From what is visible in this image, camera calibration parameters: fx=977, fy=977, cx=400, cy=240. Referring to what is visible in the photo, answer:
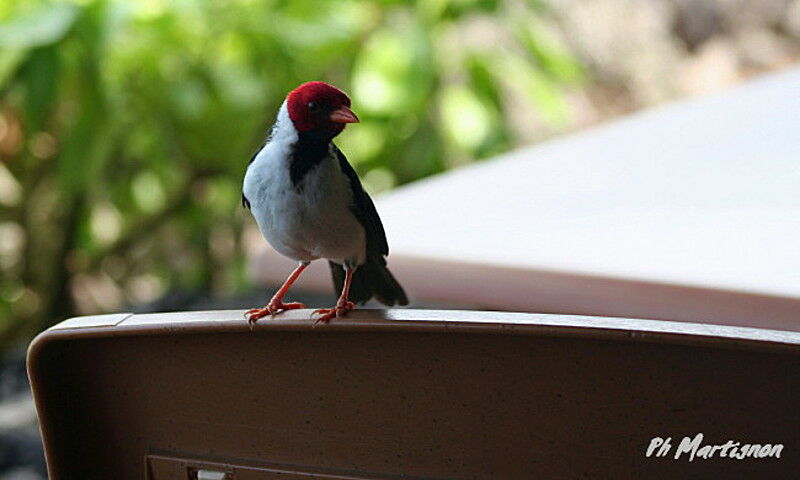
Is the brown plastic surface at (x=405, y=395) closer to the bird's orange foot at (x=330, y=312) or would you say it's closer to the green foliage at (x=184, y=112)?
the bird's orange foot at (x=330, y=312)

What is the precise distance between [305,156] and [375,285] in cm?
11

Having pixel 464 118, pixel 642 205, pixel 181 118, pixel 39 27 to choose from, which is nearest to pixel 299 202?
pixel 642 205

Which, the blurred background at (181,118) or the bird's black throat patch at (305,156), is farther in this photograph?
the blurred background at (181,118)

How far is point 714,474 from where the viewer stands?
394 mm

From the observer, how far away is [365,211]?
523mm

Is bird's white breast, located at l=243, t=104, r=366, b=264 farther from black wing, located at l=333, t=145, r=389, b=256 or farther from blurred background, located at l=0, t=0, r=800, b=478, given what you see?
blurred background, located at l=0, t=0, r=800, b=478

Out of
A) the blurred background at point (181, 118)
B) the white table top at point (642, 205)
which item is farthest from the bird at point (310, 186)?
the blurred background at point (181, 118)

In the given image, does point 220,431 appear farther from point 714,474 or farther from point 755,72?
point 755,72

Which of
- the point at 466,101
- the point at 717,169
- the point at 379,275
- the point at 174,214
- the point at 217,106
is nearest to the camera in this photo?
the point at 379,275

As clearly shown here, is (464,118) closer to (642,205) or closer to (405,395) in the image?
(642,205)

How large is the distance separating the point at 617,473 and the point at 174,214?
185 centimetres

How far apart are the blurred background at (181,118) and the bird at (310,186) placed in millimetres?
1139

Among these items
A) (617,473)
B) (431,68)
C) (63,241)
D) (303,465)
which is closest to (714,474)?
(617,473)

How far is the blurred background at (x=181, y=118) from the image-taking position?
1681 mm
